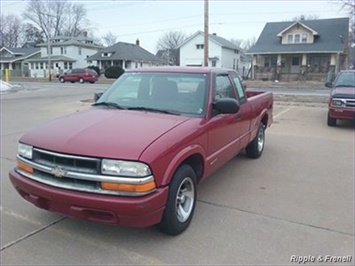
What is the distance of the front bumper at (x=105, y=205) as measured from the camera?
2982 millimetres

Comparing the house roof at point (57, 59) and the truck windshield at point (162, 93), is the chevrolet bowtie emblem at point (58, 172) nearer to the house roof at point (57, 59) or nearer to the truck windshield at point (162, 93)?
the truck windshield at point (162, 93)

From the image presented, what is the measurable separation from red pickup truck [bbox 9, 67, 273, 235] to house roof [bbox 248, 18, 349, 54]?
38244 mm

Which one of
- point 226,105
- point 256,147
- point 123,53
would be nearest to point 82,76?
point 123,53

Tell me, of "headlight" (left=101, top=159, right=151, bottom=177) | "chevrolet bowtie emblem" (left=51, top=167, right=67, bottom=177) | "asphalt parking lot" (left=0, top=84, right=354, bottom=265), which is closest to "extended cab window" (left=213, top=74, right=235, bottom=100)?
"asphalt parking lot" (left=0, top=84, right=354, bottom=265)

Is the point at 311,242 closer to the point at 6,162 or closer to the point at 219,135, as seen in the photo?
the point at 219,135

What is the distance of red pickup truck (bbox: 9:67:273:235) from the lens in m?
3.02

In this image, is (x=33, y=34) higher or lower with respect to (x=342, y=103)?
higher

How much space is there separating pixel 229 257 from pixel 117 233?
1.17 meters

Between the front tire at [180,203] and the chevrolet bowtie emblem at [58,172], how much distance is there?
0.99m

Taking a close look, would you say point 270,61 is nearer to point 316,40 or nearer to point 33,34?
point 316,40

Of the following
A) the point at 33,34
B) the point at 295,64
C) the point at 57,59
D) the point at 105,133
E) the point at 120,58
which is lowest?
the point at 105,133

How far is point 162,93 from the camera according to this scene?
14.6 feet

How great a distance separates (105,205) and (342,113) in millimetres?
8382

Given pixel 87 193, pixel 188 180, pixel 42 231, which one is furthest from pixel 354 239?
pixel 42 231
